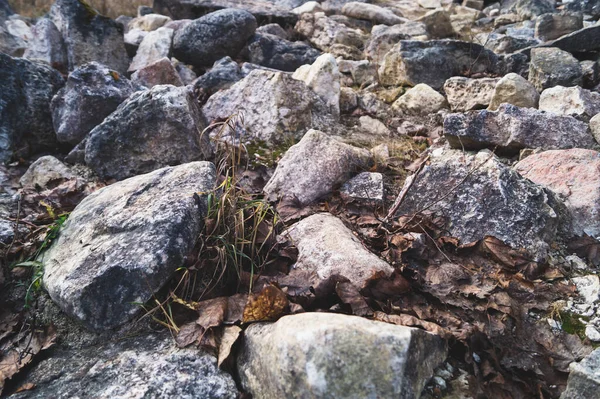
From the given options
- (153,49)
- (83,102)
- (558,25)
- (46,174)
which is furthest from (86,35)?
(558,25)

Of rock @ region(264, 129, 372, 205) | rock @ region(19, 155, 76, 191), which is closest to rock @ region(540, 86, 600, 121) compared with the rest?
rock @ region(264, 129, 372, 205)

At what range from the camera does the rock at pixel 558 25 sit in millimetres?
6609

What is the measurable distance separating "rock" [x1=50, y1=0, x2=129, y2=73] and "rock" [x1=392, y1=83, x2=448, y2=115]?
3.73m

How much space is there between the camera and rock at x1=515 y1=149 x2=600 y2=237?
8.55 ft

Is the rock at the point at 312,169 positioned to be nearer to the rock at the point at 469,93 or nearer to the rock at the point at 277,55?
the rock at the point at 469,93

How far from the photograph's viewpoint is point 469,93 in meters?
4.73

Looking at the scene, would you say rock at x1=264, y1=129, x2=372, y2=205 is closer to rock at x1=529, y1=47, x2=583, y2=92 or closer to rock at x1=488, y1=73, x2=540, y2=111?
A: rock at x1=488, y1=73, x2=540, y2=111

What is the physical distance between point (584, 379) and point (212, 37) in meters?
5.86

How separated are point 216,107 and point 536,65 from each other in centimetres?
335

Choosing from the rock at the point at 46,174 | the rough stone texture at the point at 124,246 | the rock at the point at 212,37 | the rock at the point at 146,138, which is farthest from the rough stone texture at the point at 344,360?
the rock at the point at 212,37

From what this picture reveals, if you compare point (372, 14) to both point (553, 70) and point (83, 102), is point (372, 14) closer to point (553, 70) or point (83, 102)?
point (553, 70)

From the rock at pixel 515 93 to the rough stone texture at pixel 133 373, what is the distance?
143 inches

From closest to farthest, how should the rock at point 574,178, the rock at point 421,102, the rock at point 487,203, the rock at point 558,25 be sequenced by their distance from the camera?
the rock at point 487,203 < the rock at point 574,178 < the rock at point 421,102 < the rock at point 558,25

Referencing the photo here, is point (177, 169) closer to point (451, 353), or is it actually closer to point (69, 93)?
point (451, 353)
